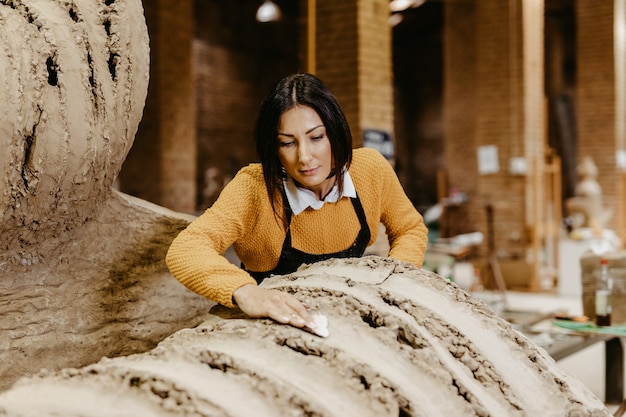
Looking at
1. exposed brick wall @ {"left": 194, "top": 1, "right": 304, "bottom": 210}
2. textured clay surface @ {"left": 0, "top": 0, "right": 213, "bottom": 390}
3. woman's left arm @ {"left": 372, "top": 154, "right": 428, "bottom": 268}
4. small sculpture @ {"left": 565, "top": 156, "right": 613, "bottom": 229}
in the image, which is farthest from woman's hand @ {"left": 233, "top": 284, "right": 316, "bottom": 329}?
exposed brick wall @ {"left": 194, "top": 1, "right": 304, "bottom": 210}

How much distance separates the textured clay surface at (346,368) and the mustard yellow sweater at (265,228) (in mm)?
125

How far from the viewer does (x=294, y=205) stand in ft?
6.79

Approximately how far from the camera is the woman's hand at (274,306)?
1472 mm

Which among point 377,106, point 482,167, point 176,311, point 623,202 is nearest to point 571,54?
point 623,202

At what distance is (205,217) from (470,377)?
0.86 m

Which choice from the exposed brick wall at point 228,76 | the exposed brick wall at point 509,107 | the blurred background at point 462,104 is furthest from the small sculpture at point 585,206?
the exposed brick wall at point 228,76

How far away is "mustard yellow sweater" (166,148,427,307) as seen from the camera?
180 centimetres

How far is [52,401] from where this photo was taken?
3.82ft

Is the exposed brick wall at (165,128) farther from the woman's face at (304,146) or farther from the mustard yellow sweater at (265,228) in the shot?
the woman's face at (304,146)

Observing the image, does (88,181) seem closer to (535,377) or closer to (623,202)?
(535,377)

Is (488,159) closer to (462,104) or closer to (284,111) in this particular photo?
(462,104)

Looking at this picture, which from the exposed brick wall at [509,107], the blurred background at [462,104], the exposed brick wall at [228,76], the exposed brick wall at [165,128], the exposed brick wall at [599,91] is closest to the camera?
the blurred background at [462,104]

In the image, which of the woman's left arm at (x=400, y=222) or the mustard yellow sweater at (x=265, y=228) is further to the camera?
the woman's left arm at (x=400, y=222)

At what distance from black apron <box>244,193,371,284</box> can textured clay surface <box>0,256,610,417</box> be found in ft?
1.00
